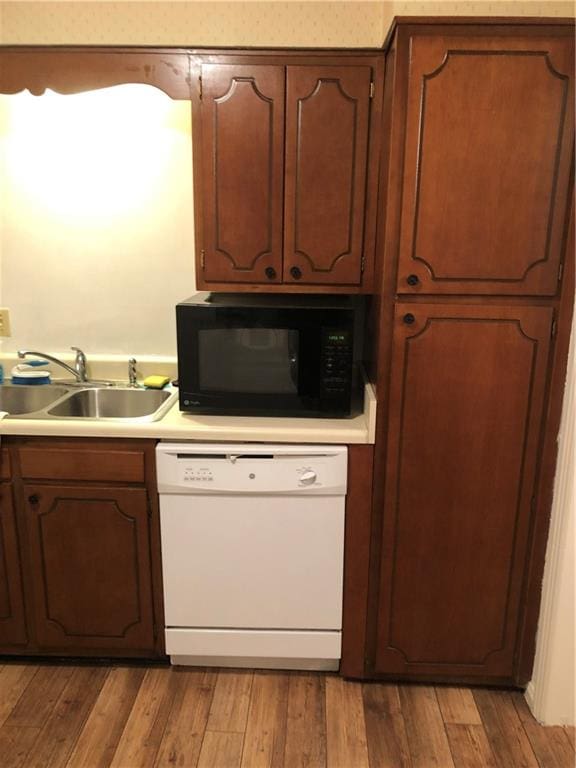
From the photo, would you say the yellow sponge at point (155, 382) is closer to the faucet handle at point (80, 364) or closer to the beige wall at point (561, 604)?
the faucet handle at point (80, 364)

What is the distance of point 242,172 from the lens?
1.94 metres

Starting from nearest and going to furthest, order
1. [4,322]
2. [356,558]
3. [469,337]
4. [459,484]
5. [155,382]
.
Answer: [469,337] → [459,484] → [356,558] → [155,382] → [4,322]

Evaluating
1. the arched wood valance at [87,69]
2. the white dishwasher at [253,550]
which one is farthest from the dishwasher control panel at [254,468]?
the arched wood valance at [87,69]

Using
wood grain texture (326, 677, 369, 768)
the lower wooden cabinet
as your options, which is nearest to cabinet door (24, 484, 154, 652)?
the lower wooden cabinet

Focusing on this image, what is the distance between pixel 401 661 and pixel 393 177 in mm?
1511

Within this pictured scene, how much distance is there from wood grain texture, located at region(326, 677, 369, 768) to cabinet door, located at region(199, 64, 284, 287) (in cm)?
136

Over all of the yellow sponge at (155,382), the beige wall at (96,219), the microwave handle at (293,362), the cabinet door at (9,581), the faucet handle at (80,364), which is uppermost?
the beige wall at (96,219)

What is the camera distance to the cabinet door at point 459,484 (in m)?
1.79

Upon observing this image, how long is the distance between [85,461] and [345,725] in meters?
1.14

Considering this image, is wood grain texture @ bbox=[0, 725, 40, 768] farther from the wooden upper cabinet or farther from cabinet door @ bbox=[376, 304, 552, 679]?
the wooden upper cabinet

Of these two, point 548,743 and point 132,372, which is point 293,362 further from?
point 548,743

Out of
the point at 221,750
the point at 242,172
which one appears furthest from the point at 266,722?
the point at 242,172

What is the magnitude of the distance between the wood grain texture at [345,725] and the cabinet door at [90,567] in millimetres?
634

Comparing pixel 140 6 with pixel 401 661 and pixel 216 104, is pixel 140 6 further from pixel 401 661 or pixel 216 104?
pixel 401 661
